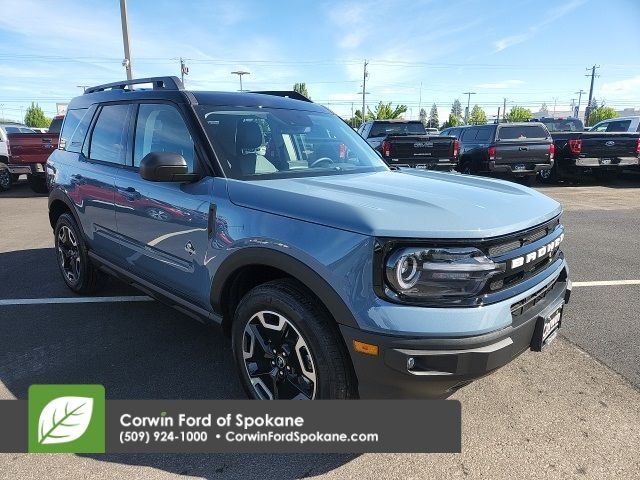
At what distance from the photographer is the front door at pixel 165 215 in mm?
2873

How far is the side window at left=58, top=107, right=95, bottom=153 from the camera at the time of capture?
4371 mm

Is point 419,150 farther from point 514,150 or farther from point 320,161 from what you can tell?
point 320,161

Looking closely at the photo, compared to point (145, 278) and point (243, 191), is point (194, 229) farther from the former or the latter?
point (145, 278)

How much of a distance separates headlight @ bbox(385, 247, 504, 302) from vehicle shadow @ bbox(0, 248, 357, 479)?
980 mm

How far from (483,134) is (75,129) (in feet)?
39.3

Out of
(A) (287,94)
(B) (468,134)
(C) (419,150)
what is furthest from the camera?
(B) (468,134)

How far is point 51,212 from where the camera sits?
16.5ft

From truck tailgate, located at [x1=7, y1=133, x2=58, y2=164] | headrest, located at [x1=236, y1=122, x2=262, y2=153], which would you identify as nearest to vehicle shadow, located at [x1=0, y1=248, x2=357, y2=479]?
headrest, located at [x1=236, y1=122, x2=262, y2=153]

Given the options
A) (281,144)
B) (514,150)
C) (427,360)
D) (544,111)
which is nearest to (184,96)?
(281,144)

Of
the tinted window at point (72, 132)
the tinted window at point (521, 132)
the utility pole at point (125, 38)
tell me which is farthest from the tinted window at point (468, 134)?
the tinted window at point (72, 132)

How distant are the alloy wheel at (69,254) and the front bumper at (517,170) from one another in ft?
36.8

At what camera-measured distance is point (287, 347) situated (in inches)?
97.9

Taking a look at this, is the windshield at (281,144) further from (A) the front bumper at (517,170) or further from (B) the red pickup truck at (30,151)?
(B) the red pickup truck at (30,151)

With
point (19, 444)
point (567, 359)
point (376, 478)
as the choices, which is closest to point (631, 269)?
A: point (567, 359)
